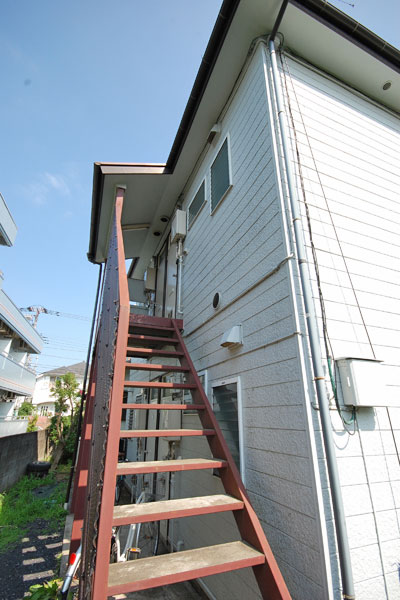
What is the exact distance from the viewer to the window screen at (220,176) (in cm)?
375

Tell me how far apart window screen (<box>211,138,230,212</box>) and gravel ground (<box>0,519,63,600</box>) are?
5794 mm

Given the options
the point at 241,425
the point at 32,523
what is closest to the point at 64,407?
the point at 32,523

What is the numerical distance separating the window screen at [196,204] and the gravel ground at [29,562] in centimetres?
582

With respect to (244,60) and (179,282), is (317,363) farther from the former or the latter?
(244,60)

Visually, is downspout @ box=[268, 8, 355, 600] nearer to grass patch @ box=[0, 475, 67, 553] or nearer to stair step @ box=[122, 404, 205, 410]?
stair step @ box=[122, 404, 205, 410]

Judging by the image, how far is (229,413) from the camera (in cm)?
298

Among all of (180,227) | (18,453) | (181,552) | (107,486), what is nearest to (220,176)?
(180,227)

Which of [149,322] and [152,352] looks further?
[149,322]

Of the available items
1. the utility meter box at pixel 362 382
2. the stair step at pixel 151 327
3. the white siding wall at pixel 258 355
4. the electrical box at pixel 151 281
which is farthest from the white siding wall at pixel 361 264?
the electrical box at pixel 151 281

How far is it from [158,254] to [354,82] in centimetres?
555

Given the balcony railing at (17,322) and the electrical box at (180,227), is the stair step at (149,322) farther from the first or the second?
the balcony railing at (17,322)

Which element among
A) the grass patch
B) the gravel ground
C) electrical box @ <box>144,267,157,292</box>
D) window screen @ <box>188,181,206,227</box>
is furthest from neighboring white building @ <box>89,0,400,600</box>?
the grass patch

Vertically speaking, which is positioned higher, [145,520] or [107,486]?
[107,486]

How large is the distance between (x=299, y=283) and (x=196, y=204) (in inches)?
131
